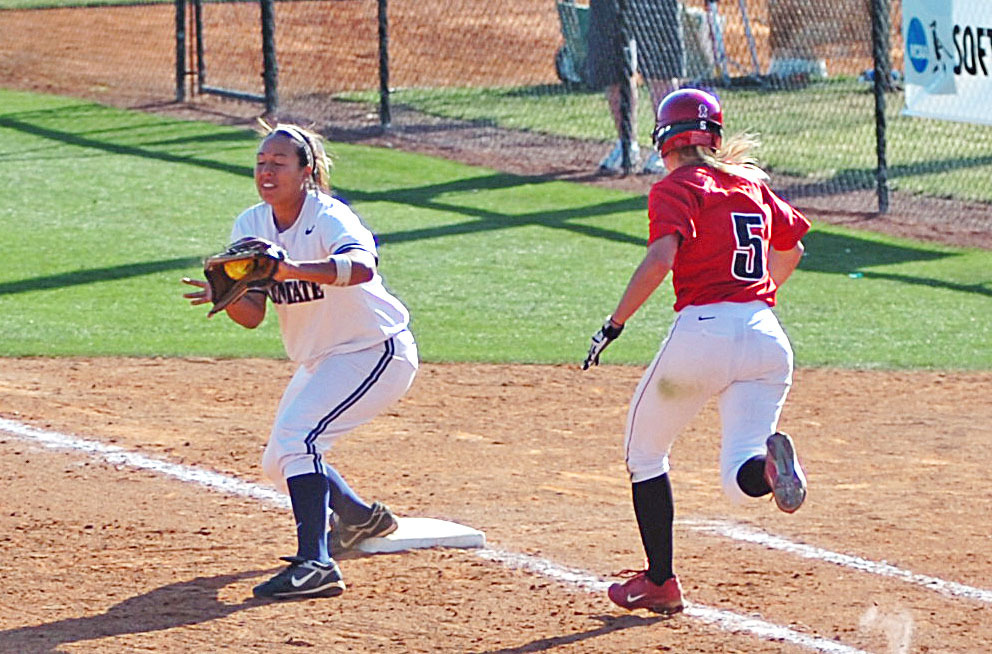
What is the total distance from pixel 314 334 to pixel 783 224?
5.51ft

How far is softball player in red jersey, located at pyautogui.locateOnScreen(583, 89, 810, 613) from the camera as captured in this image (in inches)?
194

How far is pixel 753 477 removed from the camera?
16.1 feet

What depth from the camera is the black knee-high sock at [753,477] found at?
4902 millimetres

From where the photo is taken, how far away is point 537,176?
14.5m

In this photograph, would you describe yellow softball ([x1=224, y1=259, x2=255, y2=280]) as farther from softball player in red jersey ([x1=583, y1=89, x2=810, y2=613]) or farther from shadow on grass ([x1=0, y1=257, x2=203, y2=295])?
shadow on grass ([x1=0, y1=257, x2=203, y2=295])

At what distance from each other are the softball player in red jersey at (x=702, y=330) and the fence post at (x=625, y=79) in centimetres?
912

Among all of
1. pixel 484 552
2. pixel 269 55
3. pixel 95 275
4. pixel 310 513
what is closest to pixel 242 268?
pixel 310 513

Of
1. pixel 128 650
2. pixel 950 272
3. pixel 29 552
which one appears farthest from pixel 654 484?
pixel 950 272

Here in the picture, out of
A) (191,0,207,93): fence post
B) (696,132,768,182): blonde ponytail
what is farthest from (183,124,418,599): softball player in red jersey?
(191,0,207,93): fence post

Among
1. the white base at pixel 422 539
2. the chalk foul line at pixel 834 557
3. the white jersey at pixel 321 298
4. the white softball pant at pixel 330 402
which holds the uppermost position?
the white jersey at pixel 321 298

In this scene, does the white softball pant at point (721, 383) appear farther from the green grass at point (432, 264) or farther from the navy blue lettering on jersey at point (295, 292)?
the green grass at point (432, 264)

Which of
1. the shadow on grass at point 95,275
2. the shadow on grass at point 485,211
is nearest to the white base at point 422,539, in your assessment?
the shadow on grass at point 95,275

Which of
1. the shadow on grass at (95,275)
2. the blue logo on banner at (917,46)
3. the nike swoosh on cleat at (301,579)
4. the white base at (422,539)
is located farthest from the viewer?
the blue logo on banner at (917,46)

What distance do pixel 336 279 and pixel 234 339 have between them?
478 cm
